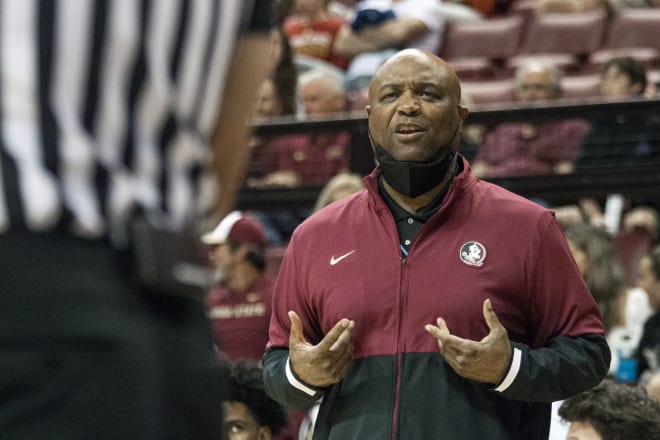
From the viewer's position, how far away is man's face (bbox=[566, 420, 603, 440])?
439 centimetres

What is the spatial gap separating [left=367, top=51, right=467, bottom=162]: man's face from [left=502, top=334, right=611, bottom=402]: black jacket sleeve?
63 centimetres

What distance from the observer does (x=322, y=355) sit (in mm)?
3430

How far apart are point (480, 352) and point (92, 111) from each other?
1912 mm

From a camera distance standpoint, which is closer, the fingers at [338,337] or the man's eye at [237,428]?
the fingers at [338,337]

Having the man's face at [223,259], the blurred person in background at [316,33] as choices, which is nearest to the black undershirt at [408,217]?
the man's face at [223,259]

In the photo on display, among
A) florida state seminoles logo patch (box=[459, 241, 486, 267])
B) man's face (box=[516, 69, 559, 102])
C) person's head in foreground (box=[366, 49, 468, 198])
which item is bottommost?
man's face (box=[516, 69, 559, 102])

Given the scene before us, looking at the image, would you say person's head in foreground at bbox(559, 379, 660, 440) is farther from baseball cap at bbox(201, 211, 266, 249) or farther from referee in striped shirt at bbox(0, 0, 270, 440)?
referee in striped shirt at bbox(0, 0, 270, 440)

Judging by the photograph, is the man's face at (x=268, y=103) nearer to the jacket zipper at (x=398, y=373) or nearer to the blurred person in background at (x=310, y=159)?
the blurred person in background at (x=310, y=159)

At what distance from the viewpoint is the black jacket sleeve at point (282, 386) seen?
11.8 feet

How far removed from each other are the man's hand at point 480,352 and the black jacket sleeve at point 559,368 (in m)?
0.06

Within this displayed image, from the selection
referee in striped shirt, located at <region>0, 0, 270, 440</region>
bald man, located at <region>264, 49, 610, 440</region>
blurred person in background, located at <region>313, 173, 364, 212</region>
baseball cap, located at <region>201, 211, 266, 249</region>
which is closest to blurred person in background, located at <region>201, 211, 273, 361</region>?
baseball cap, located at <region>201, 211, 266, 249</region>

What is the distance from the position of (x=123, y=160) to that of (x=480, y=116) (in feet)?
20.7

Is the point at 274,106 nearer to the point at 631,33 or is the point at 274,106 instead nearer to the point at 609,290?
the point at 609,290

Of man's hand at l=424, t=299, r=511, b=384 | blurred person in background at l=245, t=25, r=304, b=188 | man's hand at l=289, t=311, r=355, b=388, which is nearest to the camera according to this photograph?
man's hand at l=424, t=299, r=511, b=384
